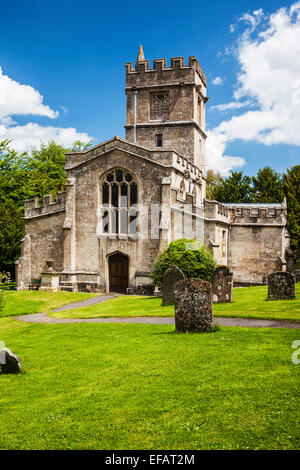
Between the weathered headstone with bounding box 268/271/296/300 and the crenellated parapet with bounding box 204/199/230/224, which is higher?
the crenellated parapet with bounding box 204/199/230/224

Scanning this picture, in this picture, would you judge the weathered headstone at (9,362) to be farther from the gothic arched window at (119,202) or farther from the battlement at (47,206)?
the battlement at (47,206)

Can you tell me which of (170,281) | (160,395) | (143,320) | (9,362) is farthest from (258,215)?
(160,395)

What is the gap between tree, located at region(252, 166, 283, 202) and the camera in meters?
43.8

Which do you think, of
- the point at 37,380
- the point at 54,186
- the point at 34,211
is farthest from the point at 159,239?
the point at 54,186

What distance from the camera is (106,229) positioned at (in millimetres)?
26203

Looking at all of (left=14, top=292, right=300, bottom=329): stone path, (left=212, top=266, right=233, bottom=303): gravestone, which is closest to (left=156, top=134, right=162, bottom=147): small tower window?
(left=14, top=292, right=300, bottom=329): stone path

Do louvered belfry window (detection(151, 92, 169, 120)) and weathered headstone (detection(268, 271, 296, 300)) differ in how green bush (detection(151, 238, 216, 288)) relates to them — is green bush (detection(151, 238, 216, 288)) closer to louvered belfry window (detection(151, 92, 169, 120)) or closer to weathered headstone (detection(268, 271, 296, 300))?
weathered headstone (detection(268, 271, 296, 300))

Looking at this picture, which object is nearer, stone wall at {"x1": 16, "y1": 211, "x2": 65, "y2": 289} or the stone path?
the stone path

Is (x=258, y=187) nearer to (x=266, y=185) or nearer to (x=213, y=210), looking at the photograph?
(x=266, y=185)

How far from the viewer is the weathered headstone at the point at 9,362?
866 centimetres

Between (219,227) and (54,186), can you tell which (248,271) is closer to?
(219,227)

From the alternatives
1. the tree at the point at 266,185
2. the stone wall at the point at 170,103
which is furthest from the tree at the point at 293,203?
the stone wall at the point at 170,103

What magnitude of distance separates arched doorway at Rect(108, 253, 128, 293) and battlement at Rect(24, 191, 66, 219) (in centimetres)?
471

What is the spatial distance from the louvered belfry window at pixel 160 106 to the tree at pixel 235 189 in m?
12.3
